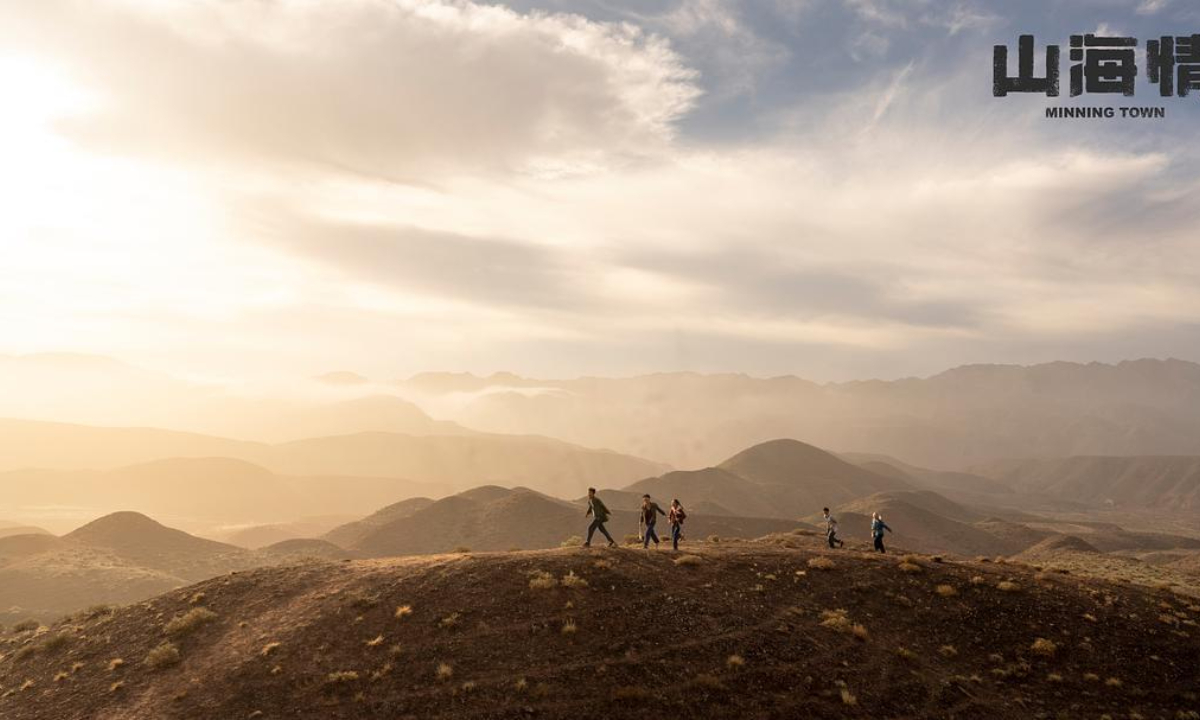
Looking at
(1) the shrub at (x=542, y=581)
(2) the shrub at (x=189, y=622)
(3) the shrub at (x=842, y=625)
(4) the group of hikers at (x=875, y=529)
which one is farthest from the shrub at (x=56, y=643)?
(4) the group of hikers at (x=875, y=529)

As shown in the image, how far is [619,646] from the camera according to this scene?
717 inches

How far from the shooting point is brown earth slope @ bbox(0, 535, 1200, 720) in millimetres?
16562

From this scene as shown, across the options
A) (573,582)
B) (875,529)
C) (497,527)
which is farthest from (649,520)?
(497,527)

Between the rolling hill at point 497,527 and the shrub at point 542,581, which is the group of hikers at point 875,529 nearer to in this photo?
the shrub at point 542,581

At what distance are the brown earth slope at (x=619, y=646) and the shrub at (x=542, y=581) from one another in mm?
60

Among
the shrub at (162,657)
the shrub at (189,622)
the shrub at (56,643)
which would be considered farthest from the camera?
the shrub at (56,643)

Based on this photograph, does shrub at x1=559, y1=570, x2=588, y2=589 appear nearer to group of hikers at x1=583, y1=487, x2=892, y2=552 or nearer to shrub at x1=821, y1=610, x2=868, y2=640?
group of hikers at x1=583, y1=487, x2=892, y2=552

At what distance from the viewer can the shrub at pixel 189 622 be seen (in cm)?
2153

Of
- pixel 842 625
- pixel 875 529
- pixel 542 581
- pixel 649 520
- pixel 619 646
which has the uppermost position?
pixel 649 520

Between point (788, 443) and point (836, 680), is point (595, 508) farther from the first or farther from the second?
point (788, 443)

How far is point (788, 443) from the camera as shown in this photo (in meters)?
186

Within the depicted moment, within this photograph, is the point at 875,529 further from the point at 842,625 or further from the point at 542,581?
the point at 542,581

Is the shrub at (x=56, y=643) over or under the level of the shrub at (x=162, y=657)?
under

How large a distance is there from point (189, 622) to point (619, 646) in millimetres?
15855
